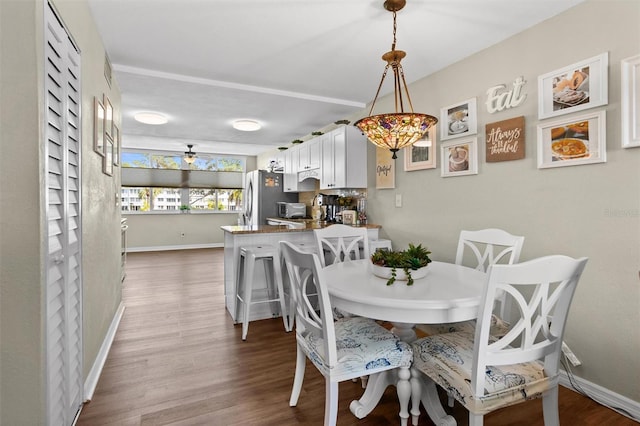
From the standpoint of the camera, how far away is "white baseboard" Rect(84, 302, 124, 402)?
1.94 metres

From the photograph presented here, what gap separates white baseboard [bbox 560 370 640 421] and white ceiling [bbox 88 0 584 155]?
234 cm

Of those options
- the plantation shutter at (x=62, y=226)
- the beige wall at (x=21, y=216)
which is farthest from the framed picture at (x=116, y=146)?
the beige wall at (x=21, y=216)

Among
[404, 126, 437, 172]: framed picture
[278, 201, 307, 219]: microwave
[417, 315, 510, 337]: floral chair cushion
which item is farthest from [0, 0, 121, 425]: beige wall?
[278, 201, 307, 219]: microwave

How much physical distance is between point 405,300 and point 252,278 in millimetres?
1907

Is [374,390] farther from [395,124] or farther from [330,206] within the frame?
[330,206]

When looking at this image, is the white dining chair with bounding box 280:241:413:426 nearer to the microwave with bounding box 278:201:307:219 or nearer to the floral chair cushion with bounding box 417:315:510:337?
the floral chair cushion with bounding box 417:315:510:337

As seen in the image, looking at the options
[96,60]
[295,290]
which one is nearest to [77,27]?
[96,60]

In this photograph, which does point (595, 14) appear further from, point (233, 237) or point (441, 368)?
point (233, 237)

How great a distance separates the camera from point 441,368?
4.83 ft

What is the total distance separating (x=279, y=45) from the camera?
2.57 meters

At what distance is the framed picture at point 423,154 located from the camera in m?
3.10

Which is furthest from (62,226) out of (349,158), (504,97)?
(349,158)

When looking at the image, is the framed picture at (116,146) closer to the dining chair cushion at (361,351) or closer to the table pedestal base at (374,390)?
the dining chair cushion at (361,351)

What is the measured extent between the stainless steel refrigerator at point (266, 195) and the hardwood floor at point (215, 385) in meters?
3.02
